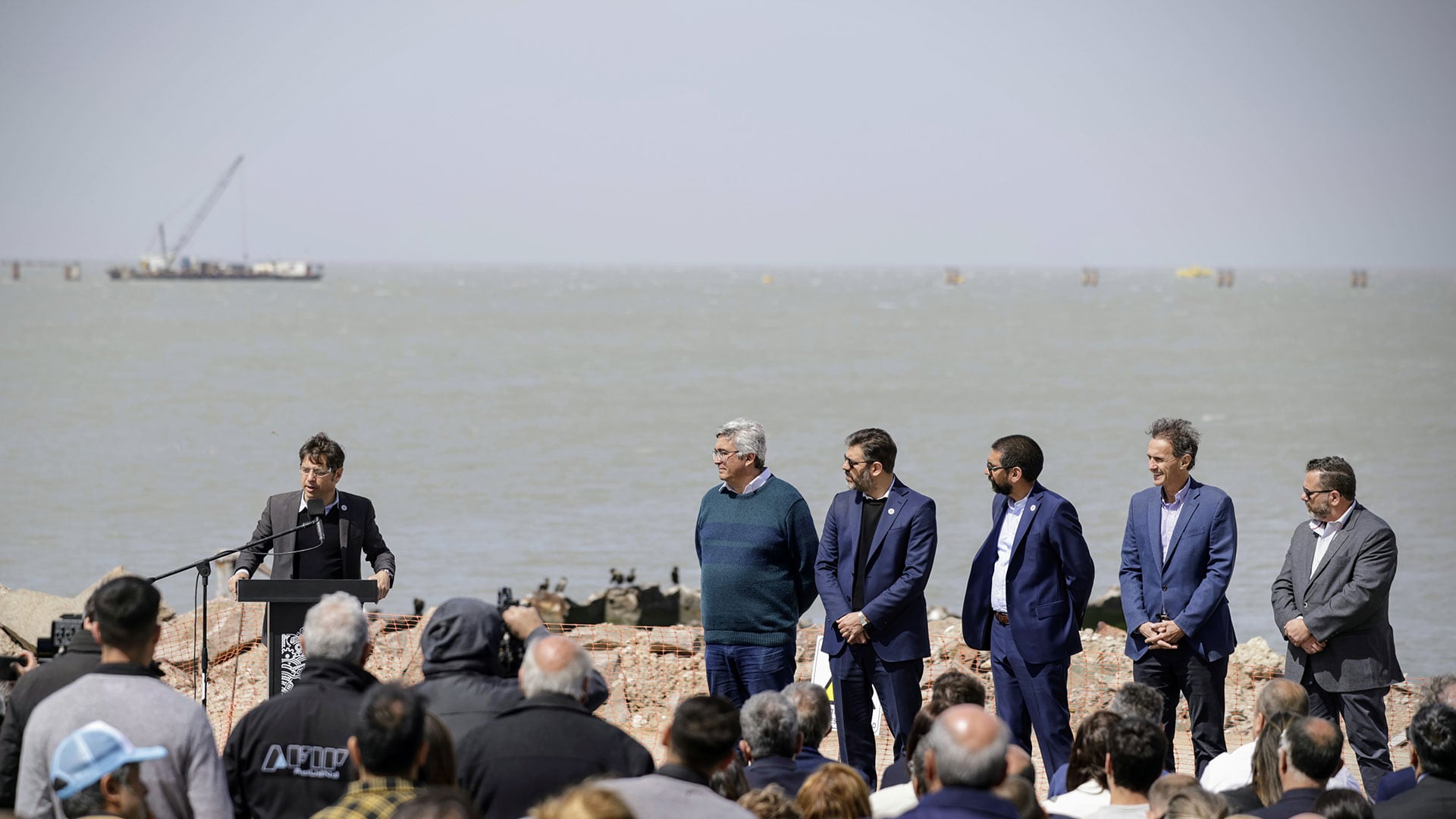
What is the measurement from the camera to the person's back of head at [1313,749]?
5.01m

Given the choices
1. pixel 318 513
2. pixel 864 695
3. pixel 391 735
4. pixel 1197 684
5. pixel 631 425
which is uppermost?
pixel 318 513

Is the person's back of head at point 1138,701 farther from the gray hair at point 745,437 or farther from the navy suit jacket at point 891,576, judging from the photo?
the gray hair at point 745,437

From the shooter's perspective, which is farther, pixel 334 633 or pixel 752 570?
pixel 752 570

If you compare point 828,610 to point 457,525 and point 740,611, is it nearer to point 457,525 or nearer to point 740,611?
point 740,611

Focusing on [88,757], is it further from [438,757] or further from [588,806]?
[588,806]

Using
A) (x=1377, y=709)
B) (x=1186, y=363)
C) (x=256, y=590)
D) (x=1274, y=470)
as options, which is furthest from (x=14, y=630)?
(x=1186, y=363)

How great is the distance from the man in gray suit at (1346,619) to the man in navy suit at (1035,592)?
39.8 inches

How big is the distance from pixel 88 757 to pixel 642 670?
7054mm

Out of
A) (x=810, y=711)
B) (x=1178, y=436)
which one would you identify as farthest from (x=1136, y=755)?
(x=1178, y=436)

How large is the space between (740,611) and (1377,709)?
9.57 feet

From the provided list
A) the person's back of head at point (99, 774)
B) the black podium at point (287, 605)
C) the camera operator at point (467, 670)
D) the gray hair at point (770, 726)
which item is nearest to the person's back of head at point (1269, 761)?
the gray hair at point (770, 726)

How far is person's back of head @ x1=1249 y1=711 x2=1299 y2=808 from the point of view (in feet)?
17.1

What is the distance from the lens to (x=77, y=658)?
5043 mm

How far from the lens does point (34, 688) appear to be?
4941 mm
